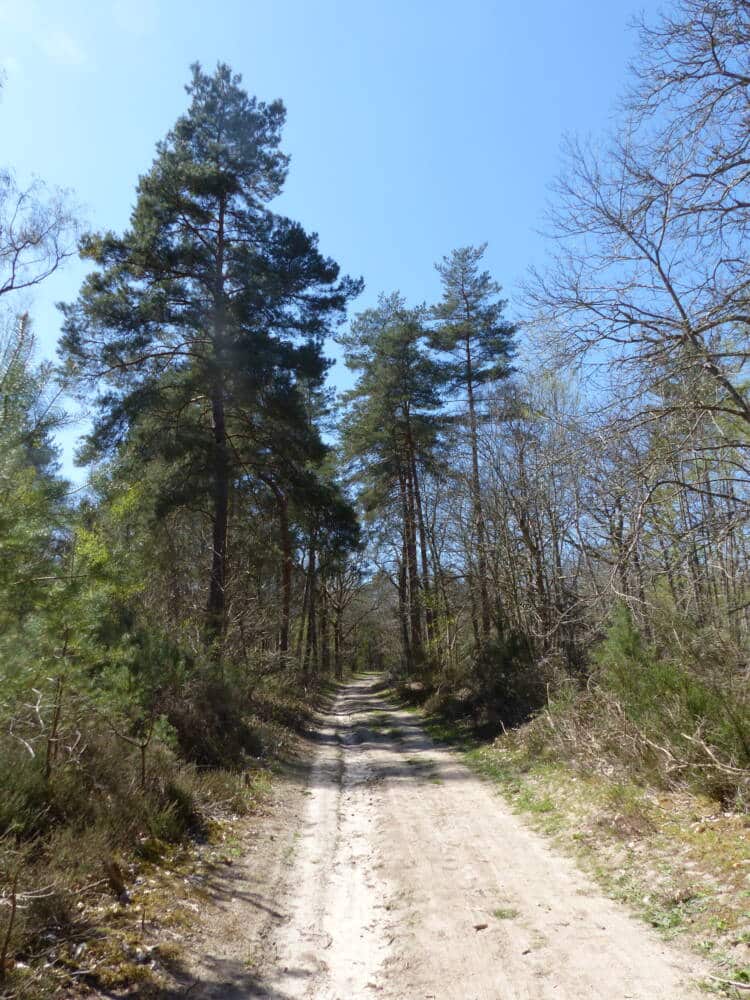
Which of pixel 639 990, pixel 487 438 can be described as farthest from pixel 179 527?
pixel 639 990

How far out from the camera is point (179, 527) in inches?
744

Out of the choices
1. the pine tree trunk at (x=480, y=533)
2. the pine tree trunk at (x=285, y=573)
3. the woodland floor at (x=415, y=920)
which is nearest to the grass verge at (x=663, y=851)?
the woodland floor at (x=415, y=920)

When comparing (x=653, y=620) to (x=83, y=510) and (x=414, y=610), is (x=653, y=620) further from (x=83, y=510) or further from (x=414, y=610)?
(x=414, y=610)

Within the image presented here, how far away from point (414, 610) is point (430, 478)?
19.3 feet

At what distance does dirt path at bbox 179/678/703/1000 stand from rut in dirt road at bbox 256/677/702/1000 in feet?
0.04

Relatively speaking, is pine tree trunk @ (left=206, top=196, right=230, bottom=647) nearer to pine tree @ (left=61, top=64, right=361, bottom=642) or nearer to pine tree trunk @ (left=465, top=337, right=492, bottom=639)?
pine tree @ (left=61, top=64, right=361, bottom=642)

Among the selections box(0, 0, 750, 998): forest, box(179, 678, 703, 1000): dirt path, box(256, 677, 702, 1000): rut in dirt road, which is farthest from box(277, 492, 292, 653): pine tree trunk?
box(179, 678, 703, 1000): dirt path

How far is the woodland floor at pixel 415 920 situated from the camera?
417 cm

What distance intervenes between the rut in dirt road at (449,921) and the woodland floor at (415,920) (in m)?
0.01

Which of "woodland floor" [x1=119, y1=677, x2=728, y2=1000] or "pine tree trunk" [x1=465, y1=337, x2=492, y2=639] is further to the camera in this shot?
"pine tree trunk" [x1=465, y1=337, x2=492, y2=639]

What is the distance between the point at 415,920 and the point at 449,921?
27 centimetres

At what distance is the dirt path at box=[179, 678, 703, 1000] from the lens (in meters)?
4.16

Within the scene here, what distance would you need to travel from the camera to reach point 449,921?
16.8 ft

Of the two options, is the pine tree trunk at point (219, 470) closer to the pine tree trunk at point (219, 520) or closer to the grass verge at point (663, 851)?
the pine tree trunk at point (219, 520)
